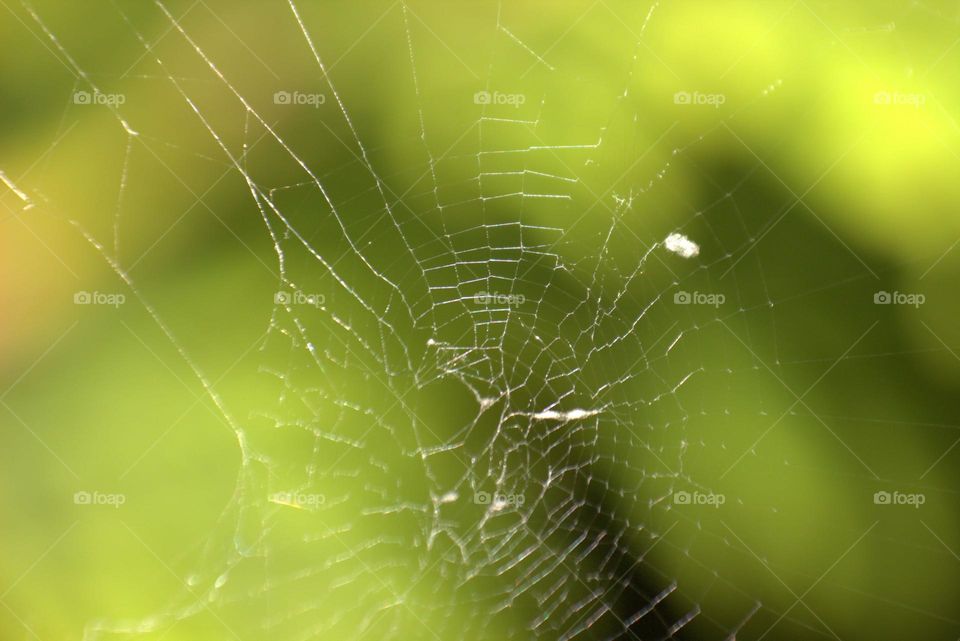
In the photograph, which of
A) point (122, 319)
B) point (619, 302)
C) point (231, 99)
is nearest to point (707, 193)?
point (619, 302)

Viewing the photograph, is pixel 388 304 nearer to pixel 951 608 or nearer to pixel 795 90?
pixel 795 90

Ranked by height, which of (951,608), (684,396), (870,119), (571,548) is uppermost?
(870,119)

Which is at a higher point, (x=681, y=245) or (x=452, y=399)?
(x=681, y=245)

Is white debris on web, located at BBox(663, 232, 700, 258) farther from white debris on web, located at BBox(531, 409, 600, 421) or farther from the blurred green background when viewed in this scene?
white debris on web, located at BBox(531, 409, 600, 421)

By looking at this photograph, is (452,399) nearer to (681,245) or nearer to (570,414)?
(570,414)

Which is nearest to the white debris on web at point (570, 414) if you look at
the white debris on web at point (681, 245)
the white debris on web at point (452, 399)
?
the white debris on web at point (452, 399)

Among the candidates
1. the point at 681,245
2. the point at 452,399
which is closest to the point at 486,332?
the point at 452,399
